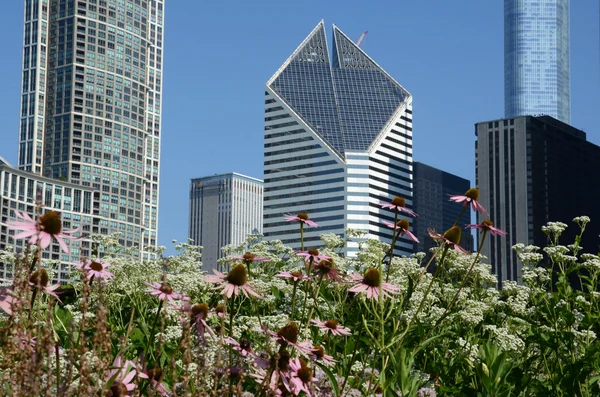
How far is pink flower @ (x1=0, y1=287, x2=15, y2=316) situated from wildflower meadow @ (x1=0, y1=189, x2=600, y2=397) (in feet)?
0.03

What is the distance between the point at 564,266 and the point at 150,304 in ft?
12.7

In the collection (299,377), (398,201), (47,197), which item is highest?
(47,197)

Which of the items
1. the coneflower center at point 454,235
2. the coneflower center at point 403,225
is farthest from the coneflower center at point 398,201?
the coneflower center at point 454,235

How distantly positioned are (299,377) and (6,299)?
106cm

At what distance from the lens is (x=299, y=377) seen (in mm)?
3262

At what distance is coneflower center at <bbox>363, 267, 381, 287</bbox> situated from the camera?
402 cm

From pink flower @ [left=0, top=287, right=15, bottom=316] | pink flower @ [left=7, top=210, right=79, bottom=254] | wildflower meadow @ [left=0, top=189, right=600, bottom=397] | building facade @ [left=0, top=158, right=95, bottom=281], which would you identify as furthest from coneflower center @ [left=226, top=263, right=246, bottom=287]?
building facade @ [left=0, top=158, right=95, bottom=281]

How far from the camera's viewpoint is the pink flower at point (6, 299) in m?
2.96

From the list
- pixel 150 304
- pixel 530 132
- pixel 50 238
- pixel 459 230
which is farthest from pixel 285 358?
pixel 530 132

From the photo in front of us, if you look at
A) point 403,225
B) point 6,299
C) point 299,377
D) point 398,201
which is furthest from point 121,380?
point 398,201

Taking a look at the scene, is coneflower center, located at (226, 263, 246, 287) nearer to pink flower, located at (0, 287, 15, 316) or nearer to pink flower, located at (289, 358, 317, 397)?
pink flower, located at (289, 358, 317, 397)

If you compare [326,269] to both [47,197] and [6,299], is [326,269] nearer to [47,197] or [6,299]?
[6,299]

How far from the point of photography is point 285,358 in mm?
3086

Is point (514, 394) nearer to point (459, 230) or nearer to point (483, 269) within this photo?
point (459, 230)
